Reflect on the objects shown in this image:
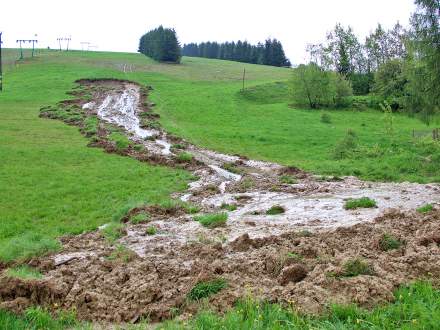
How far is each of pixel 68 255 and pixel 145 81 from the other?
2782 inches

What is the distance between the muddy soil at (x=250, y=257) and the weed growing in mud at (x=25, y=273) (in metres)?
0.20

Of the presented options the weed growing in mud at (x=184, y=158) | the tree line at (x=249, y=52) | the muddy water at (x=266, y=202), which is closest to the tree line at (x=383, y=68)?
the muddy water at (x=266, y=202)

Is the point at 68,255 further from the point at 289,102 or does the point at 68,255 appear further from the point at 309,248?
the point at 289,102

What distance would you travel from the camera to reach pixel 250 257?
9.88m

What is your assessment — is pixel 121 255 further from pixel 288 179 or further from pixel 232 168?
pixel 232 168

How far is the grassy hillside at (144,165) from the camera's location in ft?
58.3

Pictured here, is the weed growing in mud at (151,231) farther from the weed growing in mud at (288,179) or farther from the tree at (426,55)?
the tree at (426,55)

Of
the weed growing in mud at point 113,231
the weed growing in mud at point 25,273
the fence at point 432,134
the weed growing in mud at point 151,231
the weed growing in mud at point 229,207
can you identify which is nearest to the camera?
the weed growing in mud at point 25,273

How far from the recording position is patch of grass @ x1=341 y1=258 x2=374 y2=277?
805 centimetres

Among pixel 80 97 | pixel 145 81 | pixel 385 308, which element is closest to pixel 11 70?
pixel 145 81

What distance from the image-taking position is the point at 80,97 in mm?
61000

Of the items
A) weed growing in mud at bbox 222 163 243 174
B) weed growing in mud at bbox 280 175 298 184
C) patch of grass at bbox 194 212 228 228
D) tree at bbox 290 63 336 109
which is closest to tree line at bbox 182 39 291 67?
tree at bbox 290 63 336 109

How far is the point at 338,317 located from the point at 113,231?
30.4 ft

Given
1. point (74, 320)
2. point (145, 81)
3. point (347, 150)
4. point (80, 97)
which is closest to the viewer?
point (74, 320)
